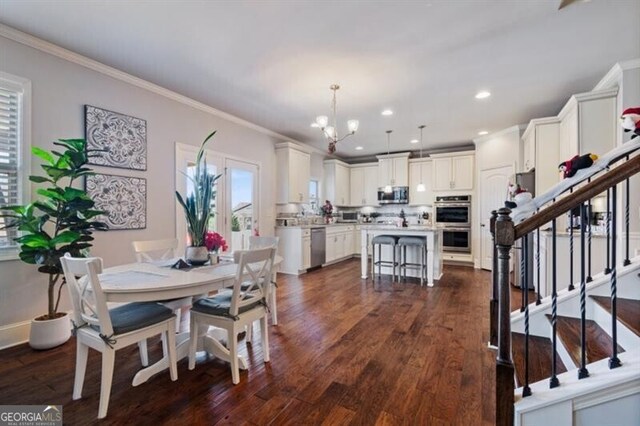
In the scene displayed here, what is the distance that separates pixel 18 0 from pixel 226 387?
10.6 ft

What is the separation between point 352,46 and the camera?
2.74 m

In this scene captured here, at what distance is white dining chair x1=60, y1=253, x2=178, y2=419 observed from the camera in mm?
1681

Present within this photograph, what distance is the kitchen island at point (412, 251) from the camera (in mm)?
4723

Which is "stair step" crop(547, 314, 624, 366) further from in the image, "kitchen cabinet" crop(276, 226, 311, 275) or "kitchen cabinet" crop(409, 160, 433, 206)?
"kitchen cabinet" crop(409, 160, 433, 206)

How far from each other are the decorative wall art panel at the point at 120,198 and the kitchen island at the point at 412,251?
341cm

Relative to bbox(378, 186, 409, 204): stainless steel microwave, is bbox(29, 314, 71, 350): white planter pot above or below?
below

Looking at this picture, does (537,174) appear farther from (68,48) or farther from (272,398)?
(68,48)

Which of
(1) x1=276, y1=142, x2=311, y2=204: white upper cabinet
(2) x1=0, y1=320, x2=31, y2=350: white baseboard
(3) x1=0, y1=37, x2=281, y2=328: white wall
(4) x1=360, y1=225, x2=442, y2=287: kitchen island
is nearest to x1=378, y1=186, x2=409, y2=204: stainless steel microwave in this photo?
(4) x1=360, y1=225, x2=442, y2=287: kitchen island

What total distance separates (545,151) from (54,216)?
6005 mm

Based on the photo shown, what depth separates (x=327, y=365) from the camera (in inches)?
89.0

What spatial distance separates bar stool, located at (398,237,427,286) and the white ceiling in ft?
6.92

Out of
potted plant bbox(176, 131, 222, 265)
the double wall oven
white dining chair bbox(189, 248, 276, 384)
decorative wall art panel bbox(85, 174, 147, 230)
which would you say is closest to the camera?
white dining chair bbox(189, 248, 276, 384)

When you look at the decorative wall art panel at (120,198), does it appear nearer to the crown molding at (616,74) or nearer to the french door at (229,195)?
the french door at (229,195)

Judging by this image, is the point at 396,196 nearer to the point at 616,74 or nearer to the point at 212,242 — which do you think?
the point at 616,74
